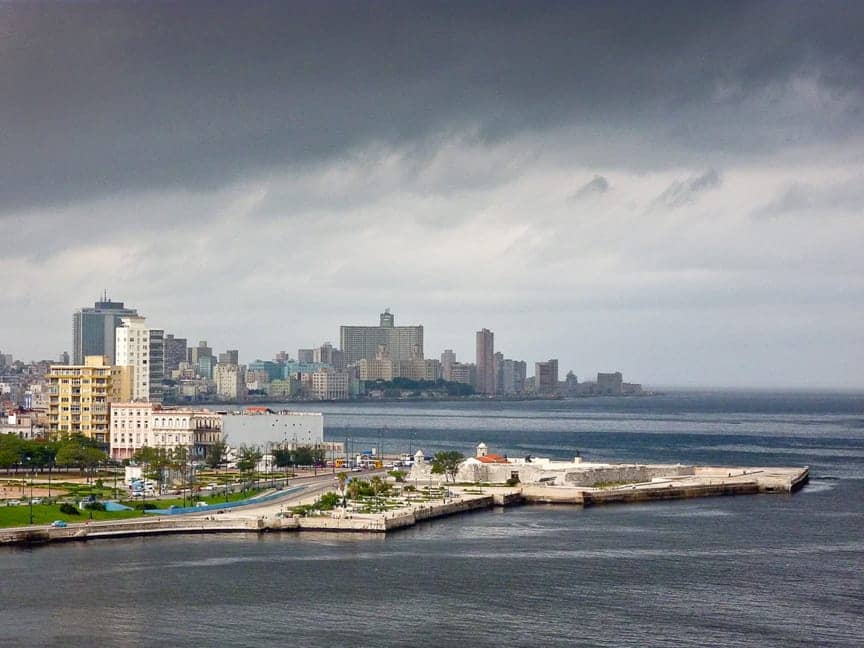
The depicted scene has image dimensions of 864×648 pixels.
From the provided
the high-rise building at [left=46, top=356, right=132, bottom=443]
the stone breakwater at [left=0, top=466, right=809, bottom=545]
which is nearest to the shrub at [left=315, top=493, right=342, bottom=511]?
the stone breakwater at [left=0, top=466, right=809, bottom=545]

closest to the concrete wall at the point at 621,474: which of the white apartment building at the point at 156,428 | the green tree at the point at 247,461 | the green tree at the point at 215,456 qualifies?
the green tree at the point at 247,461

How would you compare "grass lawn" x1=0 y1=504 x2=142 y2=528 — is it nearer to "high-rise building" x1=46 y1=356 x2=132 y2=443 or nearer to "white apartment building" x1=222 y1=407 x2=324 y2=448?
"white apartment building" x1=222 y1=407 x2=324 y2=448

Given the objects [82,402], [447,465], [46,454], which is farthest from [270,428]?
[447,465]

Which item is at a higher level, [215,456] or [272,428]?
[272,428]

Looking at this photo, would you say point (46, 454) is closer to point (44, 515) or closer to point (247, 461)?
point (247, 461)

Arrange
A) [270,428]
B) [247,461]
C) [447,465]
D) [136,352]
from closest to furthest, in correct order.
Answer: [447,465] < [247,461] < [270,428] < [136,352]

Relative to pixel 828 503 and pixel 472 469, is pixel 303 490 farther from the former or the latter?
pixel 828 503

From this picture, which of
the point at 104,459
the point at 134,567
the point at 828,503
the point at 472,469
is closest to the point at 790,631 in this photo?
the point at 134,567
